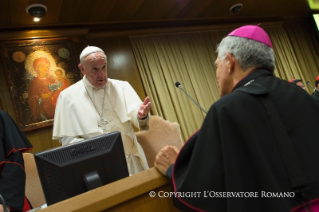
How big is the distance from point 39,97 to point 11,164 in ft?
9.75

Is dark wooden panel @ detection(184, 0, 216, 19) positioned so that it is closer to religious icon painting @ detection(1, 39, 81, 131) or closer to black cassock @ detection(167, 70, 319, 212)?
religious icon painting @ detection(1, 39, 81, 131)

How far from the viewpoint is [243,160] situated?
3.87 ft

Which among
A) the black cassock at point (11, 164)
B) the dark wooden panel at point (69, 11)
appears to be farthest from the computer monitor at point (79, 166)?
the dark wooden panel at point (69, 11)

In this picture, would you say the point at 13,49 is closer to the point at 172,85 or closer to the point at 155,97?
the point at 155,97

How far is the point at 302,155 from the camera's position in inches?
49.3

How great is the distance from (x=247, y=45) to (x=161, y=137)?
1.90 meters

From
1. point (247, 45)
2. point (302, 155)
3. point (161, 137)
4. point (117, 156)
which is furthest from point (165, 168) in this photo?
point (161, 137)

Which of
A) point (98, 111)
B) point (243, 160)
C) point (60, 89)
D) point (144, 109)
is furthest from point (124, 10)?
point (243, 160)

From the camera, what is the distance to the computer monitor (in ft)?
4.51

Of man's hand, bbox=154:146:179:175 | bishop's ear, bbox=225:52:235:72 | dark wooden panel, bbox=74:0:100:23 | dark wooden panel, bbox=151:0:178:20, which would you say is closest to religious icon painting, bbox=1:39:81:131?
dark wooden panel, bbox=74:0:100:23

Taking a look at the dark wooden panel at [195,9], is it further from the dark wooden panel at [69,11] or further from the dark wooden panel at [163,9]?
the dark wooden panel at [69,11]

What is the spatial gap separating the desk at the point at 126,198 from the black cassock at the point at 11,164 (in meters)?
0.67

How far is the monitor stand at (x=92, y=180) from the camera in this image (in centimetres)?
140

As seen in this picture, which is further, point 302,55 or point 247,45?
point 302,55
